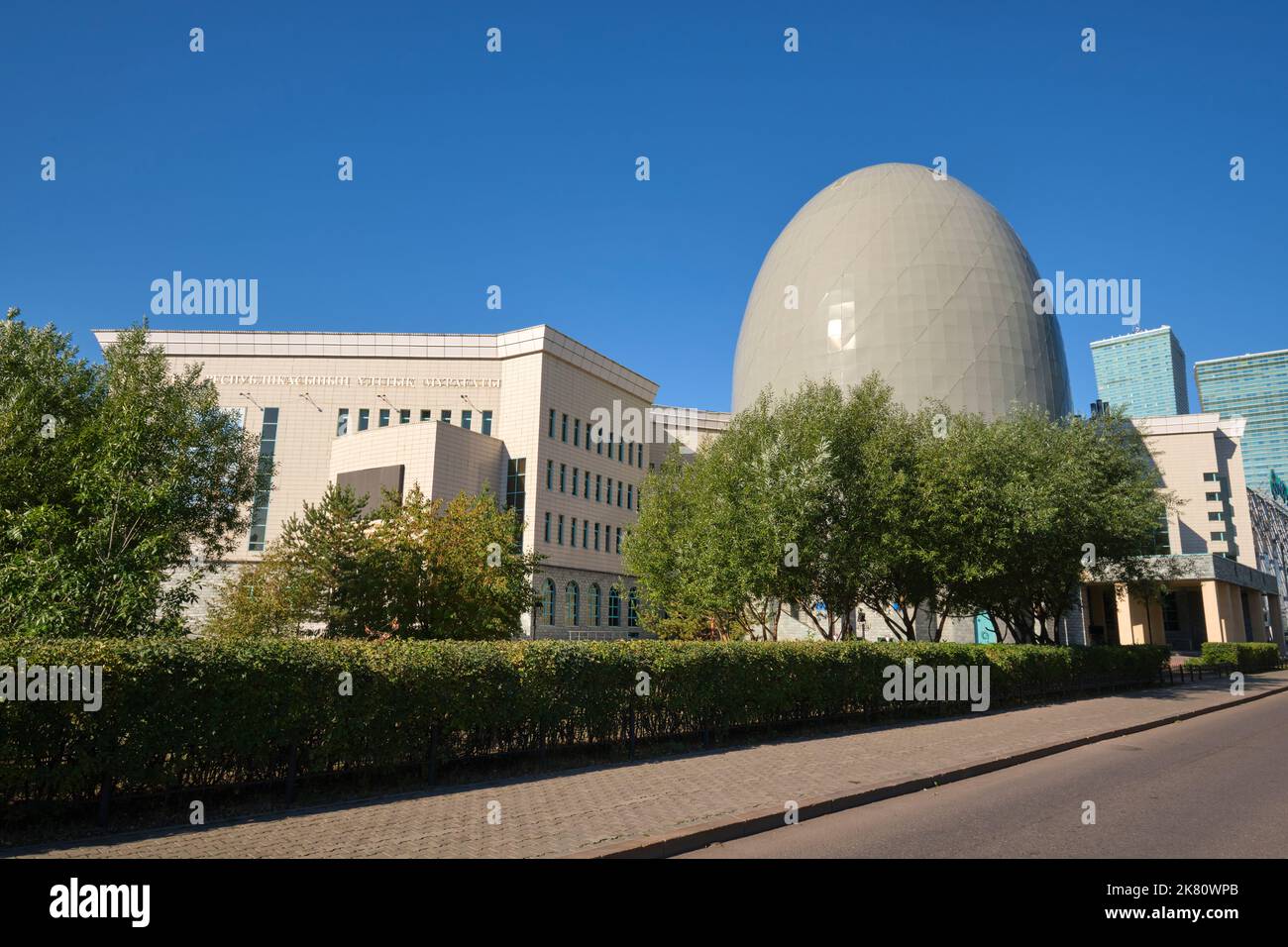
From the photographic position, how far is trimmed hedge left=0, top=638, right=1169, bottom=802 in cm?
760

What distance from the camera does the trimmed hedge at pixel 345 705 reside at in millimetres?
7602

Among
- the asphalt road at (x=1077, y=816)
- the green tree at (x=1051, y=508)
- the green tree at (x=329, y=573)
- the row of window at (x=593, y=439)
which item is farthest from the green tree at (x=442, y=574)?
the row of window at (x=593, y=439)

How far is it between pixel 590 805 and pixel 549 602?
4210 cm

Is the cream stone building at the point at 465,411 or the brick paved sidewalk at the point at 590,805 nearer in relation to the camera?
the brick paved sidewalk at the point at 590,805

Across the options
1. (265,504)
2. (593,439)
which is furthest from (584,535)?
(265,504)

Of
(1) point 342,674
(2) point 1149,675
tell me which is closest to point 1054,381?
(2) point 1149,675

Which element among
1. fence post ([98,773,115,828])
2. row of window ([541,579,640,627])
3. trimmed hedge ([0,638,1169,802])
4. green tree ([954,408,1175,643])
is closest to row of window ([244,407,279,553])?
row of window ([541,579,640,627])

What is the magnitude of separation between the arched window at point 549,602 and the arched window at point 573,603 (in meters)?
1.24

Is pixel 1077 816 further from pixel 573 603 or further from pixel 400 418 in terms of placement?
pixel 400 418

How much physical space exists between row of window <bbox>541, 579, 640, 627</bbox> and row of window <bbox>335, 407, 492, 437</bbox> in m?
13.1

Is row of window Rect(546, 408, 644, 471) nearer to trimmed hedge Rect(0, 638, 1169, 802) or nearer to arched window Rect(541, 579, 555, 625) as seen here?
arched window Rect(541, 579, 555, 625)

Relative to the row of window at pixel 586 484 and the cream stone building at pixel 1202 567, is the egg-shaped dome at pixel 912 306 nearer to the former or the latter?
the cream stone building at pixel 1202 567
